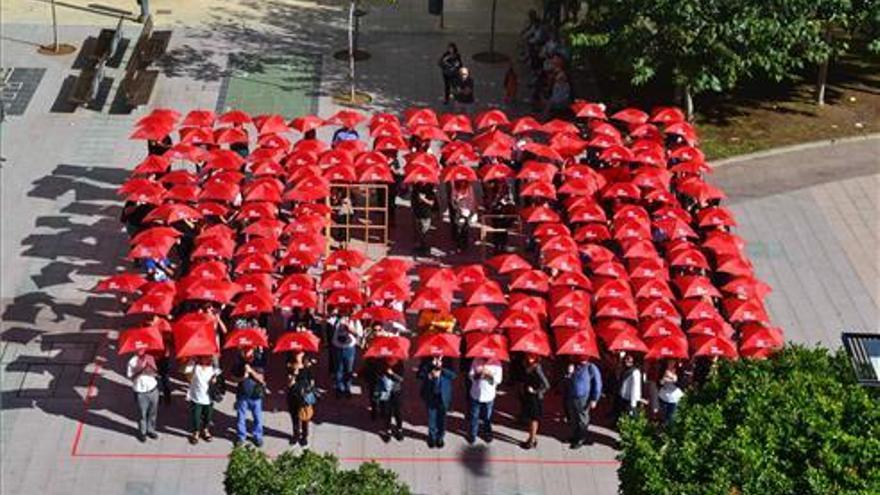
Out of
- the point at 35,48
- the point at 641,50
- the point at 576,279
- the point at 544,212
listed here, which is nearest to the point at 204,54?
the point at 35,48

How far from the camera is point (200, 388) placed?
2097 cm

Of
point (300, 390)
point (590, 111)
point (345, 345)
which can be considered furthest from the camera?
point (590, 111)

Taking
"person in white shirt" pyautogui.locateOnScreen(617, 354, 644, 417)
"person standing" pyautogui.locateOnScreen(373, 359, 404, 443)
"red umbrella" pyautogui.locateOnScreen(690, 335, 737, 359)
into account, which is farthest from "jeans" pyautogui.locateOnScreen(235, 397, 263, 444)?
"red umbrella" pyautogui.locateOnScreen(690, 335, 737, 359)

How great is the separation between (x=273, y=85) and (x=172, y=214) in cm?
1061

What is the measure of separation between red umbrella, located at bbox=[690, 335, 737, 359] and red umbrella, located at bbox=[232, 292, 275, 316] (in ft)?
20.9

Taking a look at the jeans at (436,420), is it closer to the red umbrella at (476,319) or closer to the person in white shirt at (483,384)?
the person in white shirt at (483,384)

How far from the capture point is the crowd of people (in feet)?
69.5

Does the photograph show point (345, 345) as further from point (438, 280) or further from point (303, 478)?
point (303, 478)

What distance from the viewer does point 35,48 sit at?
118 ft

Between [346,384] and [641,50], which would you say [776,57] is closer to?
[641,50]

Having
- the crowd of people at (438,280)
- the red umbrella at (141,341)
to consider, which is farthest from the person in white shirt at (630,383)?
the red umbrella at (141,341)

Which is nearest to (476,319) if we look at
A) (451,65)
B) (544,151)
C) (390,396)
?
(390,396)

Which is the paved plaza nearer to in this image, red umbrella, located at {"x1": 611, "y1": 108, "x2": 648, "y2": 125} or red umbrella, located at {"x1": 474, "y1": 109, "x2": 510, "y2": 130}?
red umbrella, located at {"x1": 611, "y1": 108, "x2": 648, "y2": 125}

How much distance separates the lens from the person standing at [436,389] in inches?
824
